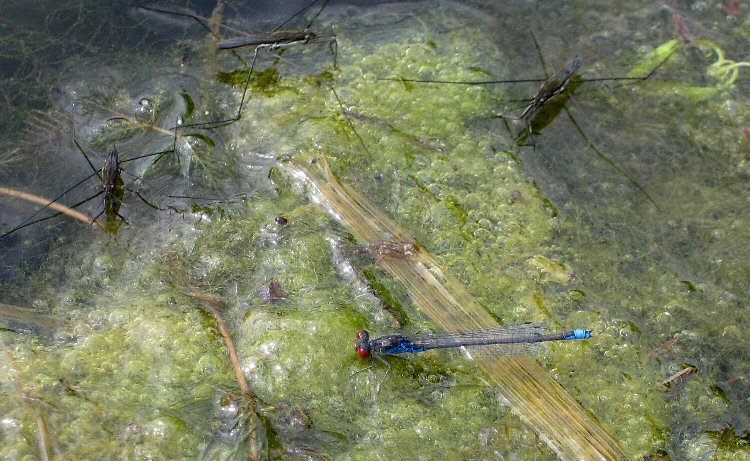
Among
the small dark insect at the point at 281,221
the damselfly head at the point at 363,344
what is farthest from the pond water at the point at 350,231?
the damselfly head at the point at 363,344

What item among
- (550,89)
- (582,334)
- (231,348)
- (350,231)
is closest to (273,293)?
(231,348)

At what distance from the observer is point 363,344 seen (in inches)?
114

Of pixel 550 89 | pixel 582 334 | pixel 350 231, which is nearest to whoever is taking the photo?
pixel 582 334

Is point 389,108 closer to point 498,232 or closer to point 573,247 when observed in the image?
point 498,232

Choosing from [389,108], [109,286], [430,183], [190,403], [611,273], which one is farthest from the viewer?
[389,108]

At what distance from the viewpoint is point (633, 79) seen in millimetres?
4215

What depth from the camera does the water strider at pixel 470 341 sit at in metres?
2.91

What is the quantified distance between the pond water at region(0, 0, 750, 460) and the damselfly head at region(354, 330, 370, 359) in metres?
0.12

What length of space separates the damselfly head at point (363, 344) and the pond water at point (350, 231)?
120 mm

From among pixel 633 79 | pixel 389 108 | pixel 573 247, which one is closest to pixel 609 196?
pixel 573 247

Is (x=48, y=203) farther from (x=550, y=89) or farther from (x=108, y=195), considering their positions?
(x=550, y=89)

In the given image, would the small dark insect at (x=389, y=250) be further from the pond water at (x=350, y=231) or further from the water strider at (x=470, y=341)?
the water strider at (x=470, y=341)

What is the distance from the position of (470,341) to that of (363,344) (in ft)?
1.77

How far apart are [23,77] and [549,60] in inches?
127
